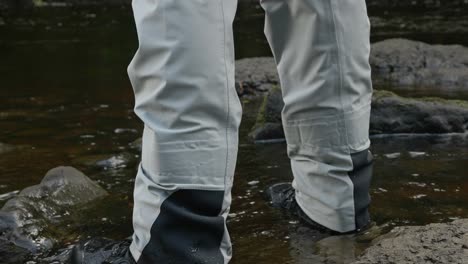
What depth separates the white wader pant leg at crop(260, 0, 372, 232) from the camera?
1968 millimetres

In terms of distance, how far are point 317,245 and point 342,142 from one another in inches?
12.1

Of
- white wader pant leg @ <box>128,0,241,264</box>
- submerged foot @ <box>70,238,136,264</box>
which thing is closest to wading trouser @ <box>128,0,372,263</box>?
white wader pant leg @ <box>128,0,241,264</box>

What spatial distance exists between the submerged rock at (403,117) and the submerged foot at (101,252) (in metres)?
2.07

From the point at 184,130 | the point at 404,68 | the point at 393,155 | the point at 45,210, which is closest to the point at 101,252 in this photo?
the point at 184,130

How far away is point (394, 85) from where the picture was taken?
570 cm

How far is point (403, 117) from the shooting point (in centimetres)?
393

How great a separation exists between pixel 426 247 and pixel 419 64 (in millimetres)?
4663

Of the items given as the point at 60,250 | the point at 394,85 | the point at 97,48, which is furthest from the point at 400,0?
the point at 60,250

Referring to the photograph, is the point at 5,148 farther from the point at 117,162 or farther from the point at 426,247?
the point at 426,247

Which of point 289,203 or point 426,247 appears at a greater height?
point 426,247

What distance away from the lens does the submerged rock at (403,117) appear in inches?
152

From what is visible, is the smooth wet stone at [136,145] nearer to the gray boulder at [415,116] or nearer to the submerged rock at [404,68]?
the gray boulder at [415,116]

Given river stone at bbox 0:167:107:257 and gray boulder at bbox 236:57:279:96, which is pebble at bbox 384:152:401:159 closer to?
river stone at bbox 0:167:107:257

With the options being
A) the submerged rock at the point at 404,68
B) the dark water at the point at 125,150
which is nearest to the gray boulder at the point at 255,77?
the submerged rock at the point at 404,68
